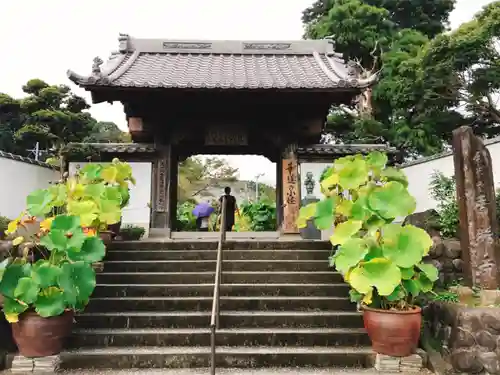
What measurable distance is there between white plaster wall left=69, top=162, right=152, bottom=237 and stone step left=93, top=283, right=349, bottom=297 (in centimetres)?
294

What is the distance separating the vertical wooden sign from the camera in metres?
8.20

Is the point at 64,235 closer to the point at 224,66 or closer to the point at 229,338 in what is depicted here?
the point at 229,338

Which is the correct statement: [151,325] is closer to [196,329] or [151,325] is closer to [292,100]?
[196,329]

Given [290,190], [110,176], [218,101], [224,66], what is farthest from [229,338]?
[224,66]

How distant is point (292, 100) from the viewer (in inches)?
296

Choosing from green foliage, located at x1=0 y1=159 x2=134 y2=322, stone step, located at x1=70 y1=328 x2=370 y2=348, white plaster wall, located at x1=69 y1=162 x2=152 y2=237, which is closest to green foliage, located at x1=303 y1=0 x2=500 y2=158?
white plaster wall, located at x1=69 y1=162 x2=152 y2=237

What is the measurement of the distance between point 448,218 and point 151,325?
4.17 m

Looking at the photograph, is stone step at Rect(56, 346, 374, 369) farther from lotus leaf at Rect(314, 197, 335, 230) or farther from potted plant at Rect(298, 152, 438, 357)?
lotus leaf at Rect(314, 197, 335, 230)

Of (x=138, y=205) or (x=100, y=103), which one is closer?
(x=100, y=103)

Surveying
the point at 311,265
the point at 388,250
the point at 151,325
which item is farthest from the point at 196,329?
the point at 388,250

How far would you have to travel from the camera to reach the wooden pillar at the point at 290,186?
26.9 ft

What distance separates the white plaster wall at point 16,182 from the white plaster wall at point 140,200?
2.45 meters

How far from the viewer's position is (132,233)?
24.7ft

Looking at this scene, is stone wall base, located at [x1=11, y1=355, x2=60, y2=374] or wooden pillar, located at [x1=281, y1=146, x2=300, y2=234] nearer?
stone wall base, located at [x1=11, y1=355, x2=60, y2=374]
